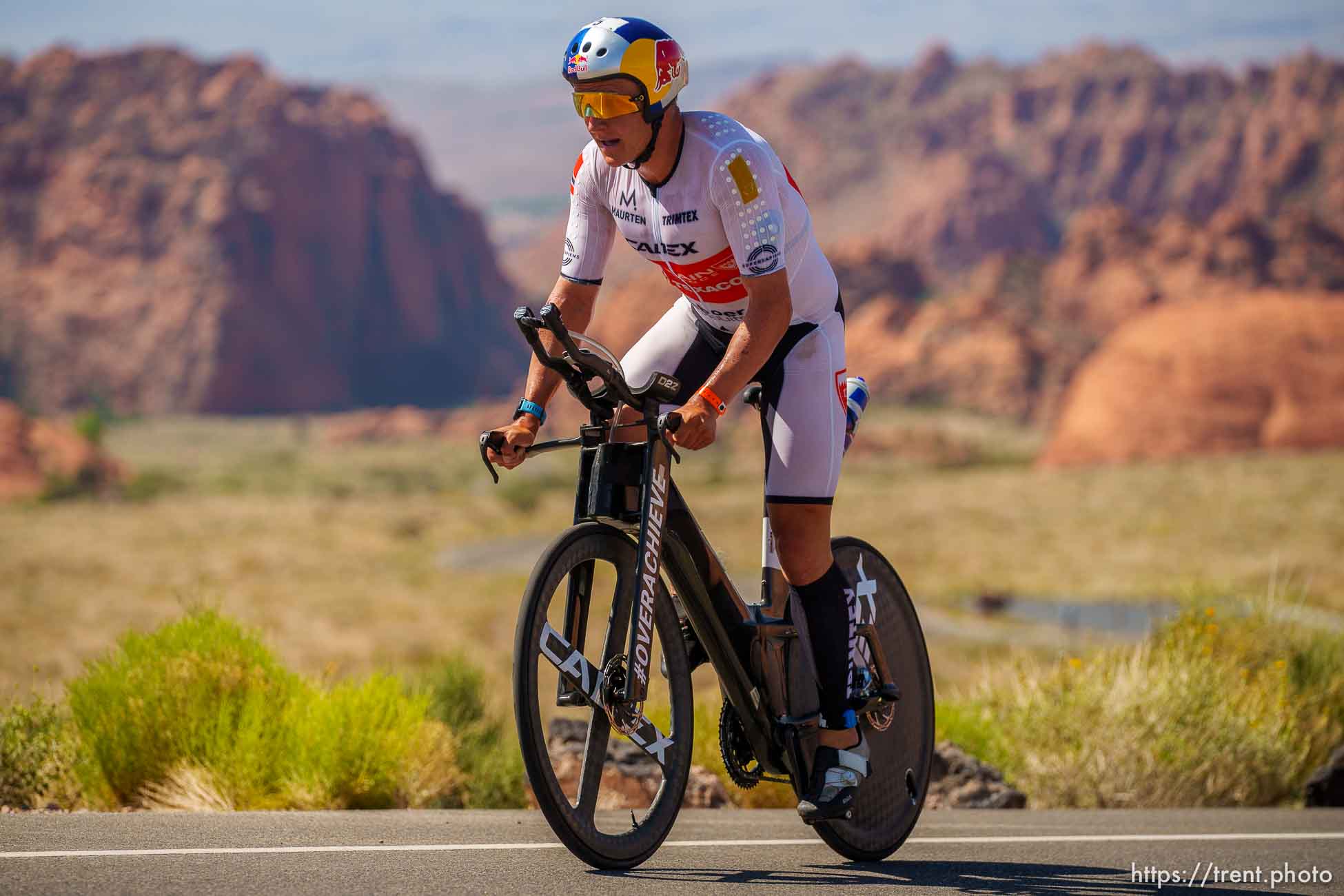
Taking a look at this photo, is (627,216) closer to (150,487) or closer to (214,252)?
(150,487)

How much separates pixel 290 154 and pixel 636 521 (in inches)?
6477

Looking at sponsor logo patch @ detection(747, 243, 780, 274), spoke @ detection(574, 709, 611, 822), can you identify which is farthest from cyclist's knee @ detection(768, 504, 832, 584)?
spoke @ detection(574, 709, 611, 822)

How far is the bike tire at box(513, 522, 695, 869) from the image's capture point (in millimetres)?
4062

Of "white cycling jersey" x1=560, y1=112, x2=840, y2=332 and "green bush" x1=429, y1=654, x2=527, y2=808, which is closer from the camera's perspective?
"white cycling jersey" x1=560, y1=112, x2=840, y2=332

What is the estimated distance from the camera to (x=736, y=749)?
4863 mm

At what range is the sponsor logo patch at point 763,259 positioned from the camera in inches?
180

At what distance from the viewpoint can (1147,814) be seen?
688cm

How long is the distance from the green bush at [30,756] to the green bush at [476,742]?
1.68 metres

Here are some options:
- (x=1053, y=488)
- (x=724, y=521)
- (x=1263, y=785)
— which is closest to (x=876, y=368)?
(x=1053, y=488)

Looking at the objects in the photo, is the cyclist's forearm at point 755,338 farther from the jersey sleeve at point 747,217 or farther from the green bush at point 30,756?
the green bush at point 30,756

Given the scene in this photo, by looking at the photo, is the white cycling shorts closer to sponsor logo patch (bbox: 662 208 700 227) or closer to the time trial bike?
the time trial bike

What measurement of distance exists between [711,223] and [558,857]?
1999 mm

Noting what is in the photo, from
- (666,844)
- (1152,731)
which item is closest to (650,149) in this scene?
(666,844)

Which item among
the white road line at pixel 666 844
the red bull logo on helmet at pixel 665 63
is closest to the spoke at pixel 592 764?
the white road line at pixel 666 844
